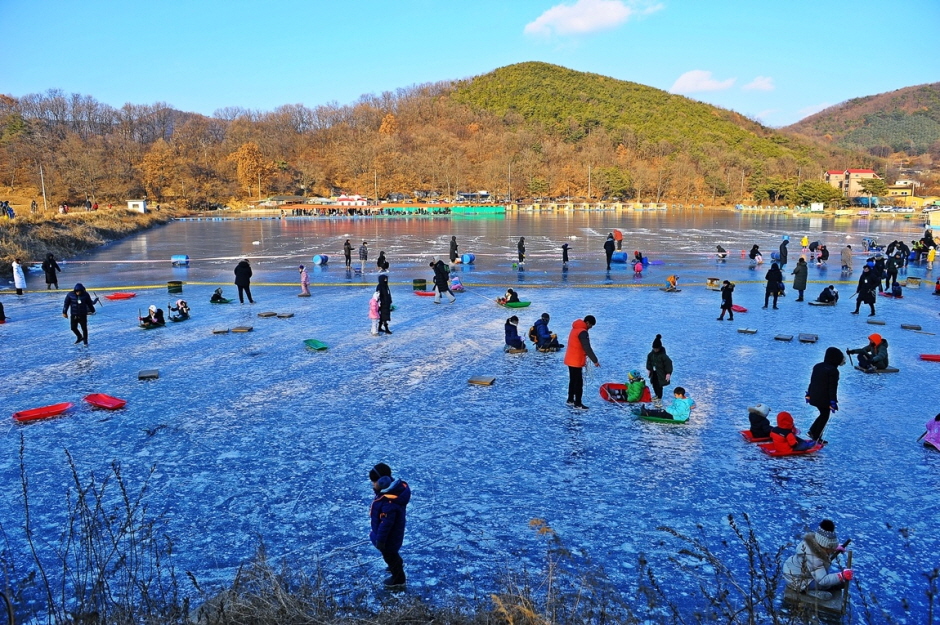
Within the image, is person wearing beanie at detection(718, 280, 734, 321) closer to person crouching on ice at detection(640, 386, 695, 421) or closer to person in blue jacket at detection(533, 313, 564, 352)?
person in blue jacket at detection(533, 313, 564, 352)

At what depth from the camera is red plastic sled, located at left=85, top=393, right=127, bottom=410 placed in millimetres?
8922

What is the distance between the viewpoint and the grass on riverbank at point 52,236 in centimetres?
2652

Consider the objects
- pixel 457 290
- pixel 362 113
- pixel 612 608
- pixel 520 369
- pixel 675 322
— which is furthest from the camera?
pixel 362 113

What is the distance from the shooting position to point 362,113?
177000 mm

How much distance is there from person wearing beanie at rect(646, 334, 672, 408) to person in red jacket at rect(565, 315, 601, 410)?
1087 mm

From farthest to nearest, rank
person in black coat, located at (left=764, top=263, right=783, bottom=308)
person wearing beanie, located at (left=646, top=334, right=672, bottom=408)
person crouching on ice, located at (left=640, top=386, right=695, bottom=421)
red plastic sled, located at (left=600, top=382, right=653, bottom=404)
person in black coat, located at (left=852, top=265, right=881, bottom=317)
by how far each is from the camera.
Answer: person in black coat, located at (left=764, top=263, right=783, bottom=308) < person in black coat, located at (left=852, top=265, right=881, bottom=317) < red plastic sled, located at (left=600, top=382, right=653, bottom=404) < person wearing beanie, located at (left=646, top=334, right=672, bottom=408) < person crouching on ice, located at (left=640, top=386, right=695, bottom=421)

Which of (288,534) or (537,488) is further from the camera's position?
(537,488)

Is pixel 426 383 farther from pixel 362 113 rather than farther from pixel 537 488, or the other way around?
pixel 362 113

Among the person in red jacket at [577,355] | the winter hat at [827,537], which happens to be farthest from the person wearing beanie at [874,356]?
the winter hat at [827,537]

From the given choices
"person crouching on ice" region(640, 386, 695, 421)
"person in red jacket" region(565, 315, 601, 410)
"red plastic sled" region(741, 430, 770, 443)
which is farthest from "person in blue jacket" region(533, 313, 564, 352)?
"red plastic sled" region(741, 430, 770, 443)

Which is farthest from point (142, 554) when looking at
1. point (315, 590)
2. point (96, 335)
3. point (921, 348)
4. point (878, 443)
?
point (921, 348)

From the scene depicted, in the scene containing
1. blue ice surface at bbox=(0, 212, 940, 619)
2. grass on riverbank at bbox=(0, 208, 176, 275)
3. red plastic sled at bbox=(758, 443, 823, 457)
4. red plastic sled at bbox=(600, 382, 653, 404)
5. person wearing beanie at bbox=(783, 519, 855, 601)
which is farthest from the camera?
grass on riverbank at bbox=(0, 208, 176, 275)

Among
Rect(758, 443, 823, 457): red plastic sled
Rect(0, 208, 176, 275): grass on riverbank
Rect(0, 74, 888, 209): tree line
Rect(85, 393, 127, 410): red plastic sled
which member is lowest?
Rect(758, 443, 823, 457): red plastic sled

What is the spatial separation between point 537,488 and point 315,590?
8.95 ft
